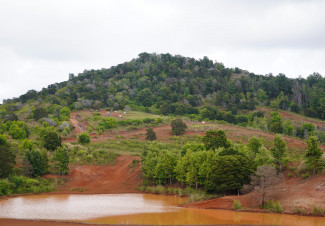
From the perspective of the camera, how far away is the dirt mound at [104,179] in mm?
52469

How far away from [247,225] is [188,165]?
1854 centimetres

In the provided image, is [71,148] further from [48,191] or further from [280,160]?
[280,160]

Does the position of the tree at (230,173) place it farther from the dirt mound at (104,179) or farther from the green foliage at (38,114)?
the green foliage at (38,114)

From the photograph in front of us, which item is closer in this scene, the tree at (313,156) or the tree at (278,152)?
the tree at (313,156)

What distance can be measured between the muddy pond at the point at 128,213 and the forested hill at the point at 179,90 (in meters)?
72.6

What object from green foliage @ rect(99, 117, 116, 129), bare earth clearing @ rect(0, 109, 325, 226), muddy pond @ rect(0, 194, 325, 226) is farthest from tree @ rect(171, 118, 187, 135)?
muddy pond @ rect(0, 194, 325, 226)

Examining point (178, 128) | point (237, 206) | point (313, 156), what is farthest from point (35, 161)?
point (313, 156)

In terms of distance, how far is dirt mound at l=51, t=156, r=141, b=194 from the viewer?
52.5 m

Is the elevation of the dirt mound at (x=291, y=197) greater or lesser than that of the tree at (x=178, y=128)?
lesser

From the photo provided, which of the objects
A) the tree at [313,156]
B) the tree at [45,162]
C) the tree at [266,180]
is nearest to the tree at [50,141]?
the tree at [45,162]

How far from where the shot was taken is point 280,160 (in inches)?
1770

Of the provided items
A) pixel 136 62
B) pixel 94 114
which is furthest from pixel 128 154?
pixel 136 62

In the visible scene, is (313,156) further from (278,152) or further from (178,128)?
(178,128)

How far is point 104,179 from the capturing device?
57125 millimetres
